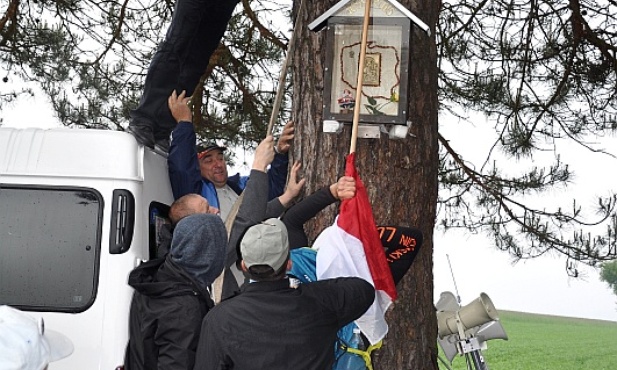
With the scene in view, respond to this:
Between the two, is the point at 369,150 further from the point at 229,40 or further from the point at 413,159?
the point at 229,40

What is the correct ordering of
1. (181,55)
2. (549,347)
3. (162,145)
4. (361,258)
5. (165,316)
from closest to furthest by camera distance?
1. (165,316)
2. (361,258)
3. (162,145)
4. (181,55)
5. (549,347)

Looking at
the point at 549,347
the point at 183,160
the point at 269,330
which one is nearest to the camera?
the point at 269,330

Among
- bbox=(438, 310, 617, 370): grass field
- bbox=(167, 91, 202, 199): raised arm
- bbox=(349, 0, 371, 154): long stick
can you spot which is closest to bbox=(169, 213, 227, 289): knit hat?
bbox=(349, 0, 371, 154): long stick

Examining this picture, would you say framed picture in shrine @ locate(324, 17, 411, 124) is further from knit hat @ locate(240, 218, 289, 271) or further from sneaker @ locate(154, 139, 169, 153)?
knit hat @ locate(240, 218, 289, 271)

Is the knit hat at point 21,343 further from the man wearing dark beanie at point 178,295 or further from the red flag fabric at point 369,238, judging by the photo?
the red flag fabric at point 369,238

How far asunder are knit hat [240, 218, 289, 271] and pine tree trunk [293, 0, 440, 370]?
1.20 m

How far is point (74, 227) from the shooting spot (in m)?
4.00

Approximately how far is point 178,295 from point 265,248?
48 centimetres

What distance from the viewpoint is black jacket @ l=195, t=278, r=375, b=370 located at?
3.18 metres

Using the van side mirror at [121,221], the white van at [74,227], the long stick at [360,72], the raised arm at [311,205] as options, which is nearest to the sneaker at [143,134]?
the white van at [74,227]

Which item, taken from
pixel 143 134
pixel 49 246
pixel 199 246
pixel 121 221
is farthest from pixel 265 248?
Answer: pixel 143 134

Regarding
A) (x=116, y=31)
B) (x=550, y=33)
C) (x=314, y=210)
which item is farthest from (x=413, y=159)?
(x=116, y=31)

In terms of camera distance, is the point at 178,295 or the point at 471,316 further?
the point at 471,316

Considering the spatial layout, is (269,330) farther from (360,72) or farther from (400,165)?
(400,165)
